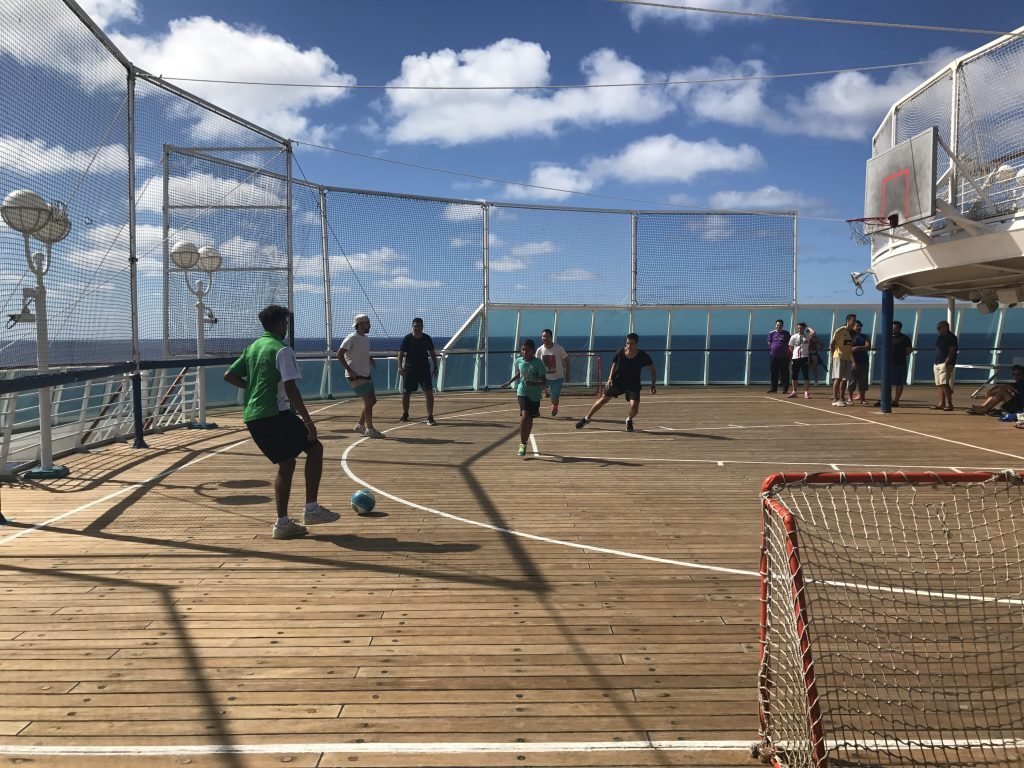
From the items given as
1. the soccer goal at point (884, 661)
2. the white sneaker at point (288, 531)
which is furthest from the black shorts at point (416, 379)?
the soccer goal at point (884, 661)

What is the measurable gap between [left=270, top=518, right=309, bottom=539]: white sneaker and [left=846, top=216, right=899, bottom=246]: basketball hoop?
470 inches

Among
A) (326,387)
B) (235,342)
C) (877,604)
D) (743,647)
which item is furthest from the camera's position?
(326,387)

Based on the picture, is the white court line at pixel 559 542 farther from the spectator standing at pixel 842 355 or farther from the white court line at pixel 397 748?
the spectator standing at pixel 842 355

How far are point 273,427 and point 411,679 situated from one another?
2998mm

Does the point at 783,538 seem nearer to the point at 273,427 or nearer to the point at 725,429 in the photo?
the point at 273,427

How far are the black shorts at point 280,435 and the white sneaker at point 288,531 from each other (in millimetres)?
524

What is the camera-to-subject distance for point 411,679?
3.70 m

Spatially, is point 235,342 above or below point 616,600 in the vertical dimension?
above

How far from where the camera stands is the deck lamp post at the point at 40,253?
6.98 meters

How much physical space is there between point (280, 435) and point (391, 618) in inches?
86.6

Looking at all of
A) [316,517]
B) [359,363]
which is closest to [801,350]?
[359,363]

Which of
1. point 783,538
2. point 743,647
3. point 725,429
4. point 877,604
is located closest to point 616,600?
point 743,647

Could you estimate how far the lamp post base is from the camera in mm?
8805

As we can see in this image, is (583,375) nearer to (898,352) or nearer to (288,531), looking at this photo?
(898,352)
